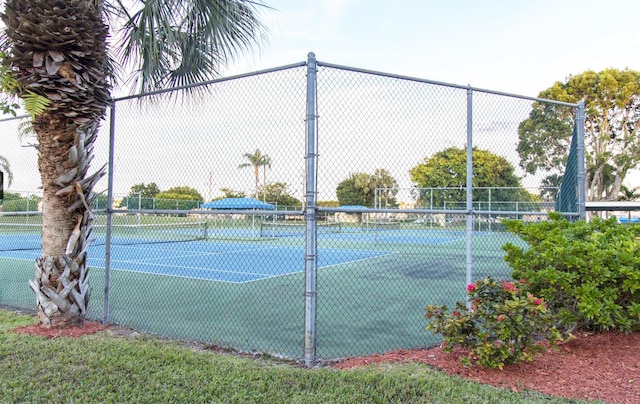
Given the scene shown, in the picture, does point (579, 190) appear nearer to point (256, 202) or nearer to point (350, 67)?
point (350, 67)

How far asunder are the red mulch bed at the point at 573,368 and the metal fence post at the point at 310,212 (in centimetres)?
36

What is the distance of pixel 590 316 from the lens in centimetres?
362

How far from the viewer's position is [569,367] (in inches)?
141

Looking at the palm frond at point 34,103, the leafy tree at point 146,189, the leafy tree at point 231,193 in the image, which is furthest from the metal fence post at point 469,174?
the palm frond at point 34,103

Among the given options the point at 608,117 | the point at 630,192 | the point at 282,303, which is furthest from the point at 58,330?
the point at 630,192

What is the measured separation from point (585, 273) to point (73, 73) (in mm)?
5420

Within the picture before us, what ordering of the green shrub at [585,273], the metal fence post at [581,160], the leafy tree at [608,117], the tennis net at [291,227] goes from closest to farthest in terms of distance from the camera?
the green shrub at [585,273], the metal fence post at [581,160], the tennis net at [291,227], the leafy tree at [608,117]

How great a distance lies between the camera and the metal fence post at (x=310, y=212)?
371 centimetres

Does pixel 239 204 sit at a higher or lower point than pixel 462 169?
lower

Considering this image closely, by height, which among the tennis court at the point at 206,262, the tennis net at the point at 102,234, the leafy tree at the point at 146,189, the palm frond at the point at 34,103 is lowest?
the tennis court at the point at 206,262

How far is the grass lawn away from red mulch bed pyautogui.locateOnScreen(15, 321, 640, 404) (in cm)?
21

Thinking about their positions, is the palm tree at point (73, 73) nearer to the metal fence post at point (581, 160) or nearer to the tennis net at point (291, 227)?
the tennis net at point (291, 227)

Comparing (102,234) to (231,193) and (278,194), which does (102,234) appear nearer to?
(231,193)

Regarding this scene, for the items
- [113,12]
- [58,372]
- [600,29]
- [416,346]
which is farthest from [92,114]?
[600,29]
